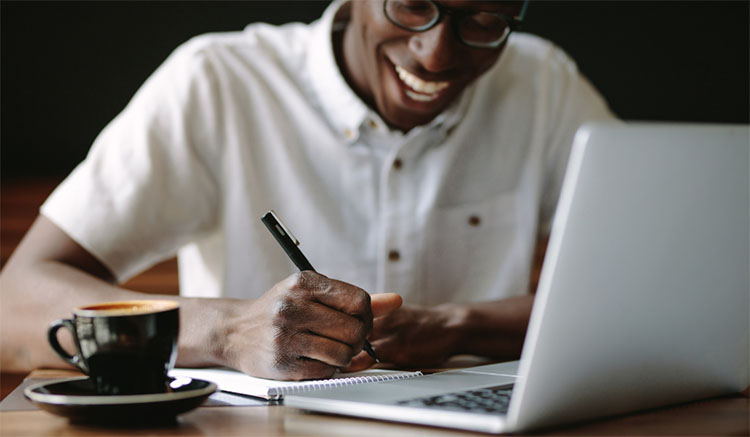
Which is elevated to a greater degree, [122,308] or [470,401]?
[122,308]

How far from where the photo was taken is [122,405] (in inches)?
30.7

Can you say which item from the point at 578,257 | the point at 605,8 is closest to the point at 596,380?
the point at 578,257

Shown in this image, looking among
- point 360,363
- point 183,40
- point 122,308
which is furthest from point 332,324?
point 183,40

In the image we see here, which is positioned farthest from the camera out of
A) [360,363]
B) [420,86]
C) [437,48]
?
[420,86]

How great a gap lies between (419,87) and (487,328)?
0.47m

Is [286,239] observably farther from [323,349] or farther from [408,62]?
[408,62]

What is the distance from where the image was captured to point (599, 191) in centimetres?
68

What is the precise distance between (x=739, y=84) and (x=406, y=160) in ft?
7.56

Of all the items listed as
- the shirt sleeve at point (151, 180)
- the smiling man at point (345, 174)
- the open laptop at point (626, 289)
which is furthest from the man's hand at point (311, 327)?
the shirt sleeve at point (151, 180)

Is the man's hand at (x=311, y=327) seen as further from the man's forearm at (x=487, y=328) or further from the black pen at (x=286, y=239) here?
the man's forearm at (x=487, y=328)

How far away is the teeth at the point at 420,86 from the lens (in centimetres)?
157

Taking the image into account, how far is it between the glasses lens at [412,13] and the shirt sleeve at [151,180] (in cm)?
40

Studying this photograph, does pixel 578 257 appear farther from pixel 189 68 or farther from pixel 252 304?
pixel 189 68

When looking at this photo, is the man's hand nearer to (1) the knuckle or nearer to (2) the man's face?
(1) the knuckle
